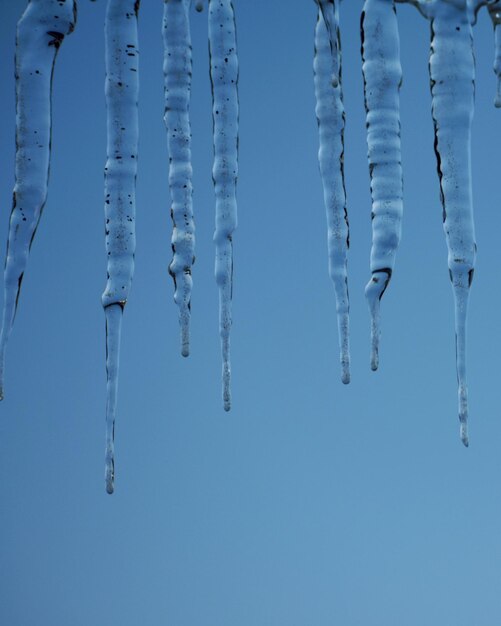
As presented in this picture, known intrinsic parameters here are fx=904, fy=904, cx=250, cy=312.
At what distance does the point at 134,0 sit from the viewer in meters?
2.72

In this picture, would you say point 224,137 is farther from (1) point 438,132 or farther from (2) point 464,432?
(2) point 464,432

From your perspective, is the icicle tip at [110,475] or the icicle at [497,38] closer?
the icicle tip at [110,475]

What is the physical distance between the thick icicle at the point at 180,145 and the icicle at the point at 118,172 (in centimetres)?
10

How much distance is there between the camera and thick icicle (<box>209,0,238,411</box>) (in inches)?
103

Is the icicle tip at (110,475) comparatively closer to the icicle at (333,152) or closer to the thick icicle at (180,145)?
the thick icicle at (180,145)

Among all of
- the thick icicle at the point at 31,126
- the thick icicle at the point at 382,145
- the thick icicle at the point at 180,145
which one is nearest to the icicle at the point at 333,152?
the thick icicle at the point at 382,145

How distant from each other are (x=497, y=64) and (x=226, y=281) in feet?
3.50

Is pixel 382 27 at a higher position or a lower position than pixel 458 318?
higher

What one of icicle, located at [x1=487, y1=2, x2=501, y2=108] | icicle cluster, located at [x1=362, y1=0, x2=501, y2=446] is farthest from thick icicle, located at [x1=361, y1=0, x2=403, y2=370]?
icicle, located at [x1=487, y1=2, x2=501, y2=108]

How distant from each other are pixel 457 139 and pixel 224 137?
67 centimetres

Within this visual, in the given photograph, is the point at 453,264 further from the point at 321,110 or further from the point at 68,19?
the point at 68,19

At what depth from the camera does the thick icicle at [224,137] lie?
103 inches

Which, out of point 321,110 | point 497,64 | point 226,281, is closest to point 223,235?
point 226,281

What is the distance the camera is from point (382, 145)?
2.50 m
